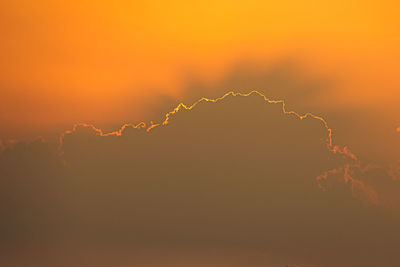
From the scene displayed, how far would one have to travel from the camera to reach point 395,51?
10.8ft

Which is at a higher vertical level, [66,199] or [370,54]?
[370,54]

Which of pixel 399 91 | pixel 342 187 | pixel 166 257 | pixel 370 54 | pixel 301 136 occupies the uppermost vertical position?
pixel 370 54

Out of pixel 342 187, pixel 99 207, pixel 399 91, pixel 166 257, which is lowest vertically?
pixel 166 257

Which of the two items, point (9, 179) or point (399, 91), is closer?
point (399, 91)

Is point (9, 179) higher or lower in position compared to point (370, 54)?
lower

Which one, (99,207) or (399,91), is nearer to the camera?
(399,91)

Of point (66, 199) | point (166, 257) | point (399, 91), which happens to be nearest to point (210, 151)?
point (166, 257)

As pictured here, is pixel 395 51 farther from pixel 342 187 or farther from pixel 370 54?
pixel 342 187

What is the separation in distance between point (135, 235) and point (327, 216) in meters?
1.25

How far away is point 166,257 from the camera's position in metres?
3.44

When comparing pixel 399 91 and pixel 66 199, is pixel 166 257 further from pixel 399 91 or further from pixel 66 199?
pixel 399 91

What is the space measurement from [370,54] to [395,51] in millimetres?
152

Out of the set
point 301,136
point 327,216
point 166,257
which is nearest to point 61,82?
point 166,257

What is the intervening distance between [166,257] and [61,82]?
53.7 inches
